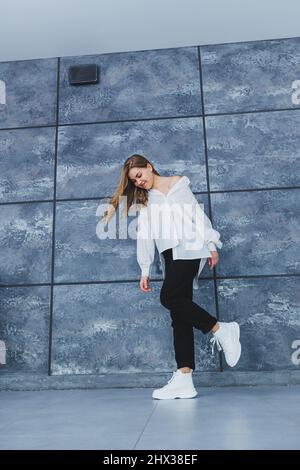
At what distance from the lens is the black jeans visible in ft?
6.94

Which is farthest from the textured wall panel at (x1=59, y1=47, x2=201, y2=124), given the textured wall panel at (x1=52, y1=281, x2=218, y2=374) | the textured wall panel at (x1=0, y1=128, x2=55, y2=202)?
the textured wall panel at (x1=52, y1=281, x2=218, y2=374)

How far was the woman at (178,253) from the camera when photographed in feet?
6.94

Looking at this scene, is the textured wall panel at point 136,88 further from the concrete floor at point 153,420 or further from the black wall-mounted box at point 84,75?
the concrete floor at point 153,420

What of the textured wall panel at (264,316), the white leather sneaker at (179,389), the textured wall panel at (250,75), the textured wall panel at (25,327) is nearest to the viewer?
the white leather sneaker at (179,389)

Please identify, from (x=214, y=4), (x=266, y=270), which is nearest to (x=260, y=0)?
(x=214, y=4)

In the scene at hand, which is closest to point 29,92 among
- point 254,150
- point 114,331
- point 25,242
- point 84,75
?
point 84,75

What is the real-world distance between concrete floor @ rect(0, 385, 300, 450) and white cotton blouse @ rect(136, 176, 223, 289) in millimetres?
730

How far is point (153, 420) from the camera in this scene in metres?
1.62

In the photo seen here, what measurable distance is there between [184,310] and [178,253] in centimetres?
29

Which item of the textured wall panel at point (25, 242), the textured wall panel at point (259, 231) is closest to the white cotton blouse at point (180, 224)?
the textured wall panel at point (259, 231)

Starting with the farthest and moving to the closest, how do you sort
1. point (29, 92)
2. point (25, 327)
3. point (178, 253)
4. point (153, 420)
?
point (29, 92) < point (25, 327) < point (178, 253) < point (153, 420)

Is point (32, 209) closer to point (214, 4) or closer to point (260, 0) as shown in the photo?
point (214, 4)

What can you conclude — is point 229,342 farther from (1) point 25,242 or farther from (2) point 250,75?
(2) point 250,75

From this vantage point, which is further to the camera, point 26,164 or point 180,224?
point 26,164
